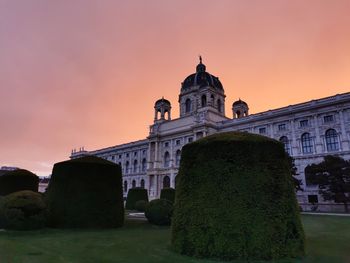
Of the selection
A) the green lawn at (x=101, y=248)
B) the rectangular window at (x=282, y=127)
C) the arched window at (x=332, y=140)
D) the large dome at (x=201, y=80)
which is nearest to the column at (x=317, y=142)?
the arched window at (x=332, y=140)

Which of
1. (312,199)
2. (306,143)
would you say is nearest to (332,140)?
(306,143)

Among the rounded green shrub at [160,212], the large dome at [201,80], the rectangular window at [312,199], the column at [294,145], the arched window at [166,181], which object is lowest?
the rounded green shrub at [160,212]

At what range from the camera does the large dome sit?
222ft

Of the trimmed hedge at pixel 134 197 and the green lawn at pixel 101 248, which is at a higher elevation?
the trimmed hedge at pixel 134 197

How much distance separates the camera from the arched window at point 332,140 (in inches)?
1576

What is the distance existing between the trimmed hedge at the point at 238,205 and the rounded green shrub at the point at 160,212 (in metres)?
8.43

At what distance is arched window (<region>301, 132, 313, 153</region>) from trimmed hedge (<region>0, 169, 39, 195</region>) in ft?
127

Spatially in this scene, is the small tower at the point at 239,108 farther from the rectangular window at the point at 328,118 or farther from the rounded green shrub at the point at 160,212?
the rounded green shrub at the point at 160,212

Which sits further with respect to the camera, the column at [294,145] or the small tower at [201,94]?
the small tower at [201,94]

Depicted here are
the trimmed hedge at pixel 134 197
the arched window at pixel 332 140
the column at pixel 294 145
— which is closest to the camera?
the trimmed hedge at pixel 134 197

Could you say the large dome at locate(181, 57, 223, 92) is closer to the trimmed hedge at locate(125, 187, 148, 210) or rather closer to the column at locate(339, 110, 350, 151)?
the column at locate(339, 110, 350, 151)

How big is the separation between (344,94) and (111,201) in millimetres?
38831

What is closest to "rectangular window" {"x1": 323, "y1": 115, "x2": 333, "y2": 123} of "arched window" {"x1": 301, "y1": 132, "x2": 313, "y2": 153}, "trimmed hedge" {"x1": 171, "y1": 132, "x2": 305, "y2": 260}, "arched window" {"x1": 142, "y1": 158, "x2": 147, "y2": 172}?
"arched window" {"x1": 301, "y1": 132, "x2": 313, "y2": 153}

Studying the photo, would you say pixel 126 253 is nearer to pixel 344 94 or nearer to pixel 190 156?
pixel 190 156
